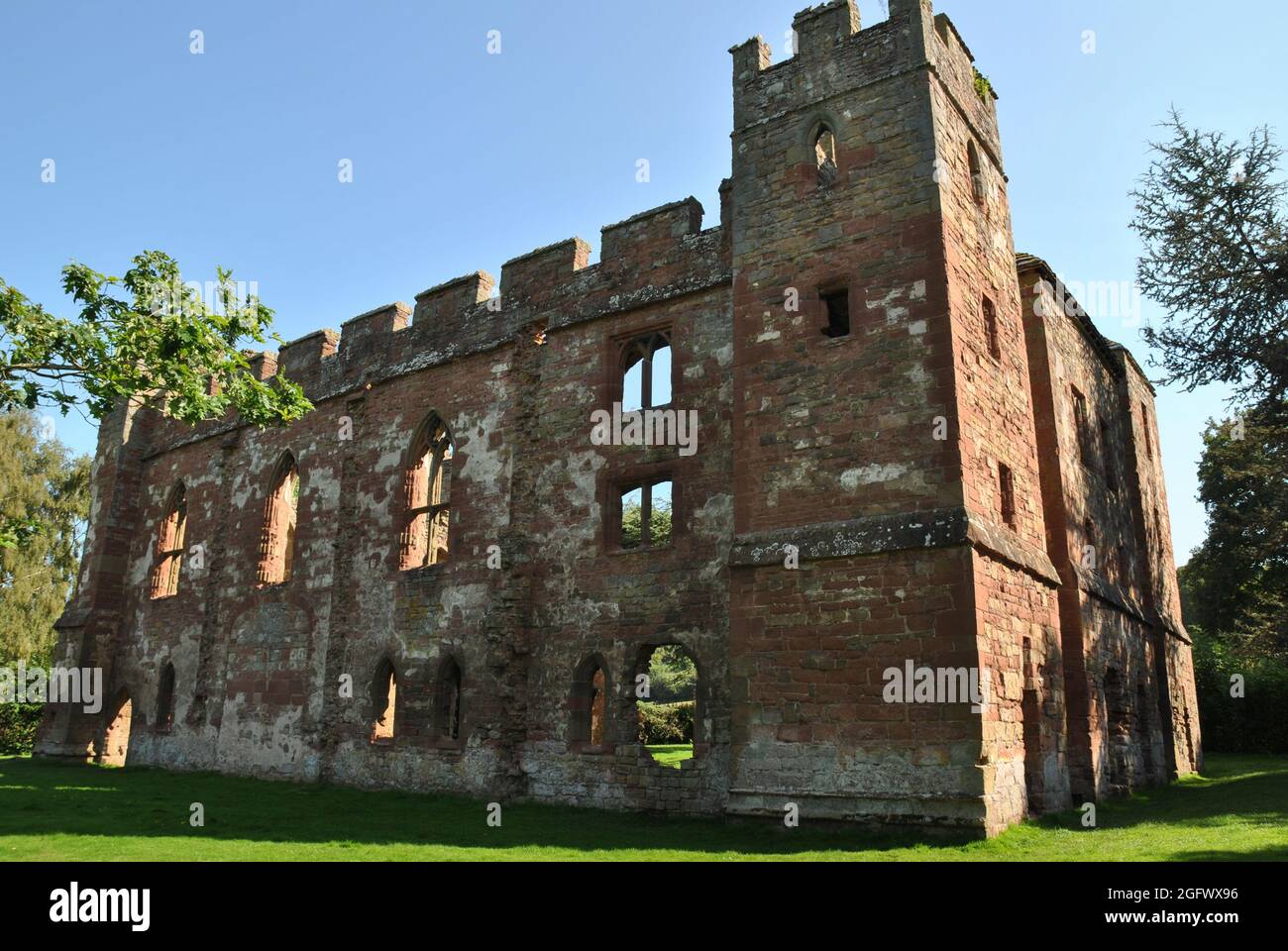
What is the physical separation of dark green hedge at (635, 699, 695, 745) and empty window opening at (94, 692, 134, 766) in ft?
40.8

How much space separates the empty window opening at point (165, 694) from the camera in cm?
1978

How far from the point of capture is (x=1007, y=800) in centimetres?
987

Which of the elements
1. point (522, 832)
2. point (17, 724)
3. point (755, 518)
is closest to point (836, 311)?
point (755, 518)

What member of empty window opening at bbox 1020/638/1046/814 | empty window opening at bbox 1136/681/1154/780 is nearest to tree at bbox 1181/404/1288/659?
empty window opening at bbox 1136/681/1154/780

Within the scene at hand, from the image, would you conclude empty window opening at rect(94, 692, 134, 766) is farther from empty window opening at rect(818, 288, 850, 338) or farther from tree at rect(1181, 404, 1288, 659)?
tree at rect(1181, 404, 1288, 659)

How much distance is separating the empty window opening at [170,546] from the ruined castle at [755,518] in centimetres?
178

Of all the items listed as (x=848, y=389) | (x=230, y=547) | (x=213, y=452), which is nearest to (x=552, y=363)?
(x=848, y=389)

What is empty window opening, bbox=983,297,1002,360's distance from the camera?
493 inches

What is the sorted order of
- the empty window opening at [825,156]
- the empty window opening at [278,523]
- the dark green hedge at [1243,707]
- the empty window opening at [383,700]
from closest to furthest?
the empty window opening at [825,156] < the empty window opening at [383,700] < the empty window opening at [278,523] < the dark green hedge at [1243,707]

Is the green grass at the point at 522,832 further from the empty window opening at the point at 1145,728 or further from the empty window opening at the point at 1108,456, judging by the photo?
the empty window opening at the point at 1108,456

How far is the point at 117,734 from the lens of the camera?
69.1 feet

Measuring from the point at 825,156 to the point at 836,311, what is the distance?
2.54 meters

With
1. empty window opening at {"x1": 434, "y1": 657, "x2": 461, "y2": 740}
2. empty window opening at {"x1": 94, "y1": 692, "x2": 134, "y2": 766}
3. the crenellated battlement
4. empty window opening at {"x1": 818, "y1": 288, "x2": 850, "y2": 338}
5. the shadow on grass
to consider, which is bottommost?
the shadow on grass

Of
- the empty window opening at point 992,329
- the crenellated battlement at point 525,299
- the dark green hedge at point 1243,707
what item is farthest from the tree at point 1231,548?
the crenellated battlement at point 525,299
